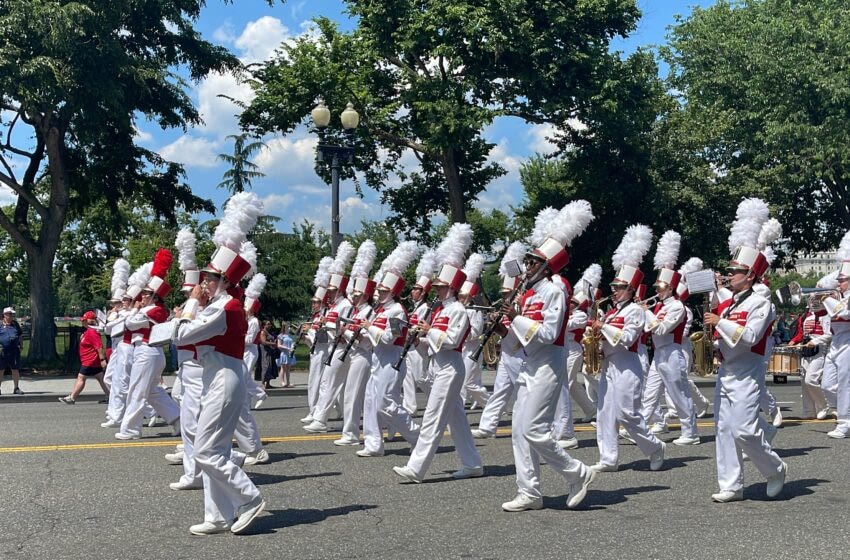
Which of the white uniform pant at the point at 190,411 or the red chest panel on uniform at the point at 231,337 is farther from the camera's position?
the white uniform pant at the point at 190,411

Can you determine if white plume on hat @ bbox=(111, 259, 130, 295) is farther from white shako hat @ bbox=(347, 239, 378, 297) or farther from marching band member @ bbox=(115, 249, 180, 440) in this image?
white shako hat @ bbox=(347, 239, 378, 297)

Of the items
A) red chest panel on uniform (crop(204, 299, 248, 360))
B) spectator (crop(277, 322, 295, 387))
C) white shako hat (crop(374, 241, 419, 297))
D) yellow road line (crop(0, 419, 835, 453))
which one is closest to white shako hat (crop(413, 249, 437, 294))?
white shako hat (crop(374, 241, 419, 297))

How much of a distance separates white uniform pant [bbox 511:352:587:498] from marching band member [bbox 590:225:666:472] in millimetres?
1787

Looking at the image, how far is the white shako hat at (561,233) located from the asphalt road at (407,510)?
1.94 meters

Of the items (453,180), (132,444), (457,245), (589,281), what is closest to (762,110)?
(453,180)

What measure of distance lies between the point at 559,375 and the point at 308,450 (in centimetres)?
432

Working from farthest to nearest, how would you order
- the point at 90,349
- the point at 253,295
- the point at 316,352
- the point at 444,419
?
the point at 90,349 < the point at 253,295 < the point at 316,352 < the point at 444,419

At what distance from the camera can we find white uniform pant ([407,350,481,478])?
9.16 metres

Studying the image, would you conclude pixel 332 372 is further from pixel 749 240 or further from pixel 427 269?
pixel 749 240

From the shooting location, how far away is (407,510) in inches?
314

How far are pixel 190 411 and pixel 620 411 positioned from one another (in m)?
4.01

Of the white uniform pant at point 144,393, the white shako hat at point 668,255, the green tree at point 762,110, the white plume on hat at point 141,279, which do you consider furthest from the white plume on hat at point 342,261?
A: the green tree at point 762,110

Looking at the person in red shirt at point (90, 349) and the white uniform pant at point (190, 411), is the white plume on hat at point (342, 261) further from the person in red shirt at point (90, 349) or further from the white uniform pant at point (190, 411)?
the white uniform pant at point (190, 411)

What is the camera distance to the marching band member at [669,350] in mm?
12117
